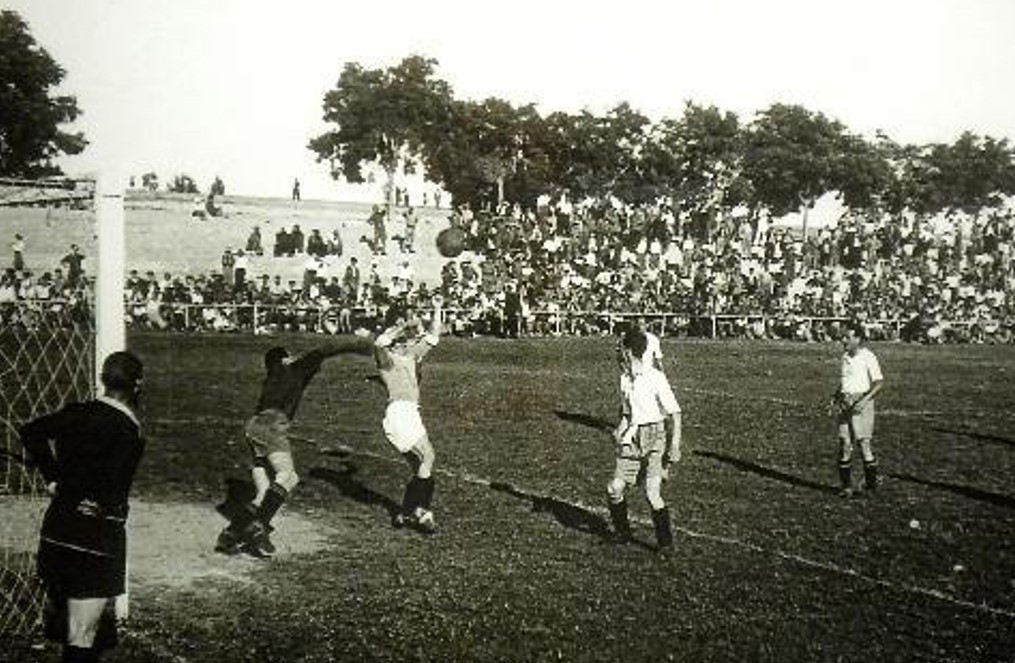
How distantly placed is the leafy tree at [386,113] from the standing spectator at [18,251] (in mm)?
19617

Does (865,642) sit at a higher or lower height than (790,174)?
lower

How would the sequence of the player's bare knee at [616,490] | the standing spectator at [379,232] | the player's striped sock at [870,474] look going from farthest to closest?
the standing spectator at [379,232]
the player's striped sock at [870,474]
the player's bare knee at [616,490]

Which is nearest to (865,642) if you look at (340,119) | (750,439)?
(750,439)

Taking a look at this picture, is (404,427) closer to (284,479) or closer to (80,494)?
(284,479)

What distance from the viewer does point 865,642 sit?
827cm

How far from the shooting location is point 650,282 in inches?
1689

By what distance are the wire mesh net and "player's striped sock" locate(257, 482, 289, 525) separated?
186 centimetres

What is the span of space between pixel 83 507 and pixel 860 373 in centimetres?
981

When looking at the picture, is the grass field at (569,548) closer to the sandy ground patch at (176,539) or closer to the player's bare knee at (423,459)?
the sandy ground patch at (176,539)

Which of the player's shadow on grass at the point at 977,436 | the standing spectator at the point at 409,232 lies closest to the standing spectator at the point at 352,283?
the standing spectator at the point at 409,232

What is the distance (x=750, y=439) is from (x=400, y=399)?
8190 mm

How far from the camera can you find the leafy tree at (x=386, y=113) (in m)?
55.1

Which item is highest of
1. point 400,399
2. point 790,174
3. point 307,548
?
point 790,174

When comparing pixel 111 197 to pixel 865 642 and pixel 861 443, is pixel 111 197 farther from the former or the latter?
pixel 861 443
